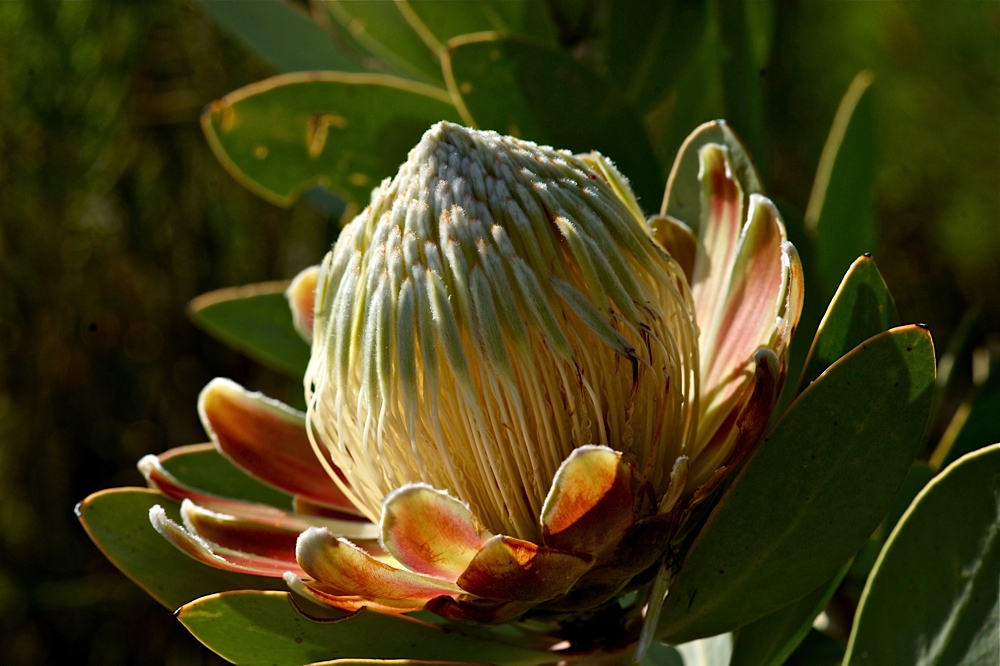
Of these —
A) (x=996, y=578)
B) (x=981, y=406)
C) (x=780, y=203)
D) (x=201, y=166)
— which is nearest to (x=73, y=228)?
(x=201, y=166)

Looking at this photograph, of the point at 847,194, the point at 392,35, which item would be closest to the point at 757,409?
the point at 847,194

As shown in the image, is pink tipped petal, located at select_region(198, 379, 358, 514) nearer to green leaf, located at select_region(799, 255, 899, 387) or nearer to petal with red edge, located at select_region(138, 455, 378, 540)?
petal with red edge, located at select_region(138, 455, 378, 540)

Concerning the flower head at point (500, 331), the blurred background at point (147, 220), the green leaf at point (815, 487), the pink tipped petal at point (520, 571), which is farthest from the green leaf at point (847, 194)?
the blurred background at point (147, 220)

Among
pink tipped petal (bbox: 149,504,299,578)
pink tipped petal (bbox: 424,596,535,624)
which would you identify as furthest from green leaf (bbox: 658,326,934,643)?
pink tipped petal (bbox: 149,504,299,578)

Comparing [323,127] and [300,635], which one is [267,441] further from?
[323,127]

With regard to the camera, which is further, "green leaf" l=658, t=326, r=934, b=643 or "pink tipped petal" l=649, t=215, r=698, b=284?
"pink tipped petal" l=649, t=215, r=698, b=284

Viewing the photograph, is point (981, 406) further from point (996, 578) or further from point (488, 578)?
point (488, 578)
